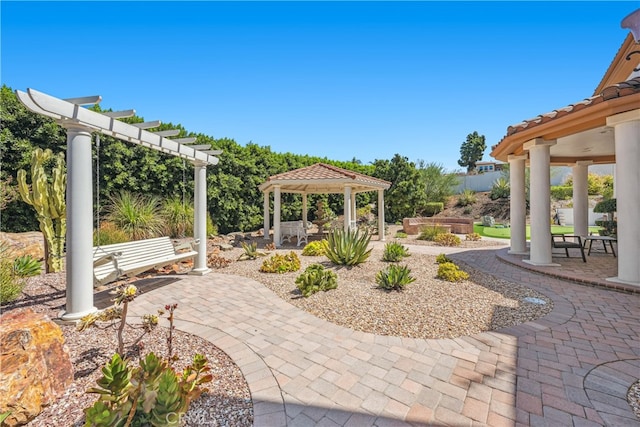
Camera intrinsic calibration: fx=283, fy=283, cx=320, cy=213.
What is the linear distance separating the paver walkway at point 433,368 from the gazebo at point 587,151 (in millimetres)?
2004

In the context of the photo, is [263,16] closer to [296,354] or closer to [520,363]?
[296,354]

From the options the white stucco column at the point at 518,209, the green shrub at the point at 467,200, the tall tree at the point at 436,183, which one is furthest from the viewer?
the green shrub at the point at 467,200

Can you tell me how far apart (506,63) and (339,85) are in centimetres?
530

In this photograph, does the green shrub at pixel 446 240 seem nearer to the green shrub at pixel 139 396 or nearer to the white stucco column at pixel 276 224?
the white stucco column at pixel 276 224

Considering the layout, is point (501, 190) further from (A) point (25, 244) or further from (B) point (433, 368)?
(A) point (25, 244)

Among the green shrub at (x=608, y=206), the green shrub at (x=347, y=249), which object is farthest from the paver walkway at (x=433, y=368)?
the green shrub at (x=608, y=206)

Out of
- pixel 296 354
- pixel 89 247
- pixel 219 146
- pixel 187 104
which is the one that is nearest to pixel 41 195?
pixel 89 247

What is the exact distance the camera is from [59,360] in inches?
98.0

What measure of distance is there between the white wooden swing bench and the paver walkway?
0.69 metres

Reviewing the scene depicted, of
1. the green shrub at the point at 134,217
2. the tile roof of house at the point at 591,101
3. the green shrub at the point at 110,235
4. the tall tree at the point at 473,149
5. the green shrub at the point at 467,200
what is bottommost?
the green shrub at the point at 110,235

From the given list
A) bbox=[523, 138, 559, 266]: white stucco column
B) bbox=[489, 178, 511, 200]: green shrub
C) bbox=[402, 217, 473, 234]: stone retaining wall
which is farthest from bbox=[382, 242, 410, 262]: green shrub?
bbox=[489, 178, 511, 200]: green shrub

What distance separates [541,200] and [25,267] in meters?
11.8

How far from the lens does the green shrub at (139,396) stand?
5.57 ft

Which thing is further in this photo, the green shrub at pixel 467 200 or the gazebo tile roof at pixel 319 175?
the green shrub at pixel 467 200
